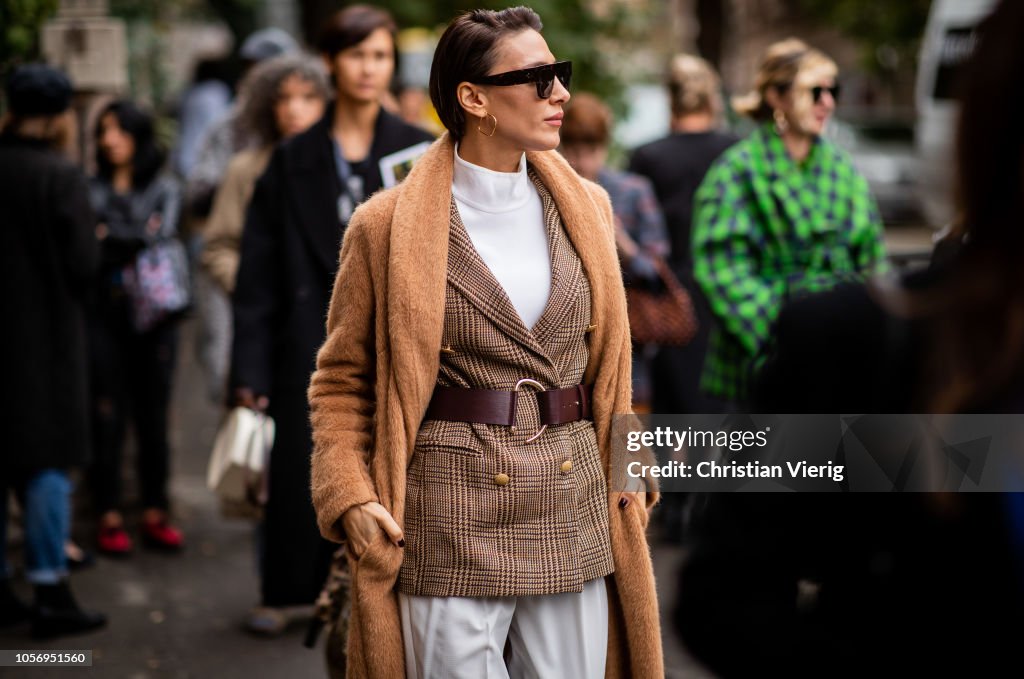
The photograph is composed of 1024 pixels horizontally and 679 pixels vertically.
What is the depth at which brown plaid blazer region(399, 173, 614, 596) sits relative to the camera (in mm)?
2984

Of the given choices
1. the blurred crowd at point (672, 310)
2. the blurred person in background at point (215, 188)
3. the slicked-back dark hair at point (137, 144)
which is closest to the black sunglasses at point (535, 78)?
the blurred crowd at point (672, 310)

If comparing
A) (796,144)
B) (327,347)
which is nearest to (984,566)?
(327,347)

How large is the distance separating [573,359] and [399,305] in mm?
415

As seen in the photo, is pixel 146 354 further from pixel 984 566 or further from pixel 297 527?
pixel 984 566

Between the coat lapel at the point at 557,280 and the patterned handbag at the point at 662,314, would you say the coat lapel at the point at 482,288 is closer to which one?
the coat lapel at the point at 557,280

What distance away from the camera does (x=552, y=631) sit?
308 centimetres

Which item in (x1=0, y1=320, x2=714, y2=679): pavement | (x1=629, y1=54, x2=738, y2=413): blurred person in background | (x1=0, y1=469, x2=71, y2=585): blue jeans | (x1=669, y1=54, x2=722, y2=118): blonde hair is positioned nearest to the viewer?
(x1=0, y1=320, x2=714, y2=679): pavement

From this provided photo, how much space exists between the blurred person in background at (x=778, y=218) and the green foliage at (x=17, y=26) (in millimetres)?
3600

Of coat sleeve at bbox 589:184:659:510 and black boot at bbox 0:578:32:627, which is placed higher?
coat sleeve at bbox 589:184:659:510

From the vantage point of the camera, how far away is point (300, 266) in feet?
16.0

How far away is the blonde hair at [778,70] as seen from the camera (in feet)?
18.5

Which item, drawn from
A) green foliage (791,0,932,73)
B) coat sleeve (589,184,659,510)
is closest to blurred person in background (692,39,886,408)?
coat sleeve (589,184,659,510)

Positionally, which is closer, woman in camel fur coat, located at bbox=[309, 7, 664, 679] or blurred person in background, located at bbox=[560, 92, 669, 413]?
woman in camel fur coat, located at bbox=[309, 7, 664, 679]

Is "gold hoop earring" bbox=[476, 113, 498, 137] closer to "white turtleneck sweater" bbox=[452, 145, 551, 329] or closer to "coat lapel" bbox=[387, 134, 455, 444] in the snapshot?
"white turtleneck sweater" bbox=[452, 145, 551, 329]
